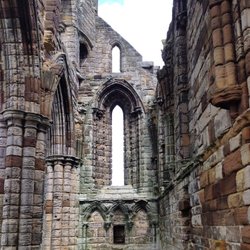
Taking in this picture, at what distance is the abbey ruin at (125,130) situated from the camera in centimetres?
363

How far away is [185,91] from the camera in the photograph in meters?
6.68

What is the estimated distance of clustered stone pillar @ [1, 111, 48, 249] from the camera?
23.5 feet

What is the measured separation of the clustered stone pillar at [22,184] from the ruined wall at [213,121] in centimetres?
270

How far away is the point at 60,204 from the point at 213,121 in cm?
785

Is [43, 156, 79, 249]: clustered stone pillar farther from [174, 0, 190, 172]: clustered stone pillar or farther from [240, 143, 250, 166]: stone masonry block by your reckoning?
[240, 143, 250, 166]: stone masonry block

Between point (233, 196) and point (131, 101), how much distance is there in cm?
1082

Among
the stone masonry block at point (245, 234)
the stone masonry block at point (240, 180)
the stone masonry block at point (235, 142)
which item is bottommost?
the stone masonry block at point (245, 234)

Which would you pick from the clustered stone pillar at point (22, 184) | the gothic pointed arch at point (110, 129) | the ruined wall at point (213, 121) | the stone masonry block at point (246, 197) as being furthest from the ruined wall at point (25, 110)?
the stone masonry block at point (246, 197)

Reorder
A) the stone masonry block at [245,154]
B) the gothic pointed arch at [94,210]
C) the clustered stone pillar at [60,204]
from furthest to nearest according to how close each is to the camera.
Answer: the gothic pointed arch at [94,210]
the clustered stone pillar at [60,204]
the stone masonry block at [245,154]

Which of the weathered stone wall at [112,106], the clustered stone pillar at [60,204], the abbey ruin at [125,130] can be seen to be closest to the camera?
the abbey ruin at [125,130]

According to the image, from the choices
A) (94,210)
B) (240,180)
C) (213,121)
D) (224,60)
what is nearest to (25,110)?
(213,121)

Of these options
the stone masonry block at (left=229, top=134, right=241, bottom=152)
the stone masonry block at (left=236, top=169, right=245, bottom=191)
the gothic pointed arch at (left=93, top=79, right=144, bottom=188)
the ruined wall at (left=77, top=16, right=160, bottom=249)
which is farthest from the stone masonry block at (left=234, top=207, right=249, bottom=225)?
the gothic pointed arch at (left=93, top=79, right=144, bottom=188)

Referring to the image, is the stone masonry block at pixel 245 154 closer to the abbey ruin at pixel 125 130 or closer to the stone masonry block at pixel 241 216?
the abbey ruin at pixel 125 130

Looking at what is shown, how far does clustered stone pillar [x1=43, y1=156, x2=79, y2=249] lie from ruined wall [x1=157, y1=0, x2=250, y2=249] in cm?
486
